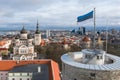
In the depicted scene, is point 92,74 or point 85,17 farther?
point 85,17

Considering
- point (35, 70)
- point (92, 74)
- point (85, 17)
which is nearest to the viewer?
point (92, 74)

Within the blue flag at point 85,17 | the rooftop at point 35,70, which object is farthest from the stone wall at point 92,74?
the rooftop at point 35,70

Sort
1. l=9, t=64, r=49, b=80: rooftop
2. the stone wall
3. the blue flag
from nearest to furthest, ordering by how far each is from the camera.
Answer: the stone wall < the blue flag < l=9, t=64, r=49, b=80: rooftop

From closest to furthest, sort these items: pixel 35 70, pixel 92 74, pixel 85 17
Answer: pixel 92 74, pixel 85 17, pixel 35 70

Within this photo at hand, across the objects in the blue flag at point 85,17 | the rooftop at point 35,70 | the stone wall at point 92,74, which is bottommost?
the rooftop at point 35,70

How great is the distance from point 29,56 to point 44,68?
60.6 feet

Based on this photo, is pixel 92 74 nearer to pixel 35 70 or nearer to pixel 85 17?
pixel 85 17

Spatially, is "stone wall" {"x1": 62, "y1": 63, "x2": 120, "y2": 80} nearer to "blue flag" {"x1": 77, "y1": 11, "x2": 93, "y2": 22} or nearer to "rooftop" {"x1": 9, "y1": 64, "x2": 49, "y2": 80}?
"blue flag" {"x1": 77, "y1": 11, "x2": 93, "y2": 22}

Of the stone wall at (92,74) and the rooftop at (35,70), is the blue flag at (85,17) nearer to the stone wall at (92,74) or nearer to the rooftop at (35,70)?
the stone wall at (92,74)

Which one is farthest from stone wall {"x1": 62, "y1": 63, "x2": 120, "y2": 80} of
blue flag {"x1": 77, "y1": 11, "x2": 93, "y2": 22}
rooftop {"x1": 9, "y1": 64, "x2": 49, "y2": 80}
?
rooftop {"x1": 9, "y1": 64, "x2": 49, "y2": 80}

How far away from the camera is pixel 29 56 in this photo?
50.1 meters

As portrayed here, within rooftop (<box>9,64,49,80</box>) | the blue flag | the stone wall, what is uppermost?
the blue flag

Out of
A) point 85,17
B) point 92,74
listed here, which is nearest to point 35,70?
point 85,17

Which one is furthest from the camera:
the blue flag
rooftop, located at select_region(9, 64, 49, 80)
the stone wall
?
rooftop, located at select_region(9, 64, 49, 80)
